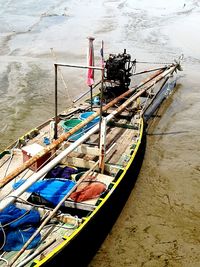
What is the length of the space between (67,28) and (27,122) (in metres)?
22.2

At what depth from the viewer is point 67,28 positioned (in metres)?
36.0

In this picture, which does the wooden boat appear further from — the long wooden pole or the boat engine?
the boat engine

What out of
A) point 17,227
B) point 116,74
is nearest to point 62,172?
point 17,227

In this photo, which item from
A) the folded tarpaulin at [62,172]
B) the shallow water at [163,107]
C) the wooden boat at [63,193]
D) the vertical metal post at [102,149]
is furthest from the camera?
the vertical metal post at [102,149]

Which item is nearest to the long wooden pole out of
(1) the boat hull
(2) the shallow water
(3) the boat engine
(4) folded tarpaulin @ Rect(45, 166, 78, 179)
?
(3) the boat engine

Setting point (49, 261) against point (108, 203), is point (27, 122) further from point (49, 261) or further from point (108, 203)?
point (49, 261)

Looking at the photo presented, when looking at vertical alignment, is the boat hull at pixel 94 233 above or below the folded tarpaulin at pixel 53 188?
below

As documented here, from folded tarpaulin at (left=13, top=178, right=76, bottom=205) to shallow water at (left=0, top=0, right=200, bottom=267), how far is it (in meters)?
1.82

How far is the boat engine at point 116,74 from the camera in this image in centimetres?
1553

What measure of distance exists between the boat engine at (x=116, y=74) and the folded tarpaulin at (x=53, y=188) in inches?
298

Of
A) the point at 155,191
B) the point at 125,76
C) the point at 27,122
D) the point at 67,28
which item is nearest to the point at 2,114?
the point at 27,122

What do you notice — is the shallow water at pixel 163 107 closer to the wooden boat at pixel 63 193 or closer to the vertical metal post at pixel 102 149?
the wooden boat at pixel 63 193

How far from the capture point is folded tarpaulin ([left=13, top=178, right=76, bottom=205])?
8797mm

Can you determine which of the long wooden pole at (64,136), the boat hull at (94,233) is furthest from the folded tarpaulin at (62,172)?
the boat hull at (94,233)
